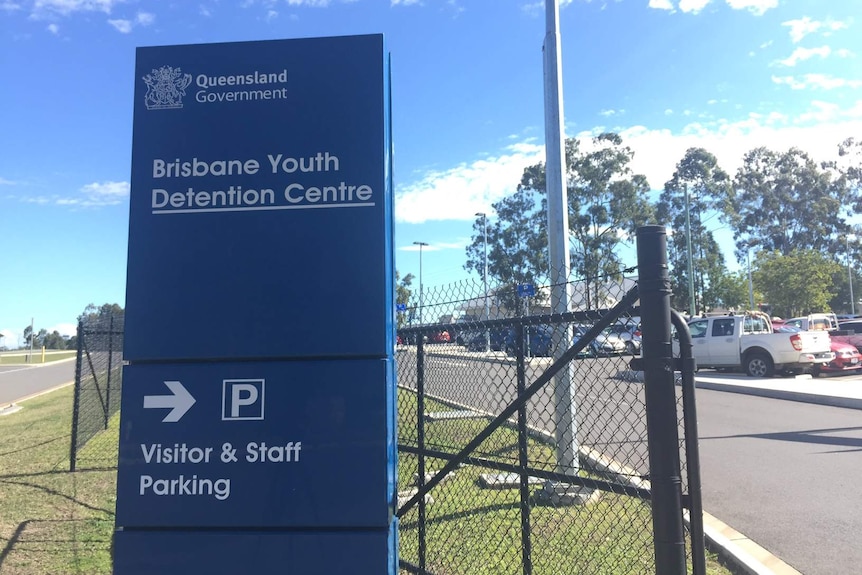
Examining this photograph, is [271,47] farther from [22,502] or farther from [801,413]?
[801,413]

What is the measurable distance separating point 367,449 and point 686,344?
1234mm

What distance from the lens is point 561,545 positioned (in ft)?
14.5

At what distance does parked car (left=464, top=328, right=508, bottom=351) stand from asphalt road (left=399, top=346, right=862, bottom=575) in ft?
0.40

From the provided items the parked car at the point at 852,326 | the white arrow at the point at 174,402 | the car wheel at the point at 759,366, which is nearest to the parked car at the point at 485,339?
the white arrow at the point at 174,402

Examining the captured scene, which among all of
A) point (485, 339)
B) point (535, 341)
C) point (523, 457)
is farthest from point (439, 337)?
point (523, 457)

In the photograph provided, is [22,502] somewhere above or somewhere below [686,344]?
below

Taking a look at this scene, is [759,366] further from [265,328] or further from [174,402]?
[174,402]

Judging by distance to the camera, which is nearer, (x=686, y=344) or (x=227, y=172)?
(x=686, y=344)

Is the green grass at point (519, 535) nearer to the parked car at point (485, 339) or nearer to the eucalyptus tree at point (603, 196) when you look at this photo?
the parked car at point (485, 339)

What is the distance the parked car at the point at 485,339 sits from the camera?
4.04 m

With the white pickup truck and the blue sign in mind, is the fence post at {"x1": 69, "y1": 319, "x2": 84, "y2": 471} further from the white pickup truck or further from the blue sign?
the white pickup truck

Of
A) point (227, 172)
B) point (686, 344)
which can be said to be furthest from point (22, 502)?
point (686, 344)

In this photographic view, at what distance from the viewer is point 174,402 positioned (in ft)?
7.86

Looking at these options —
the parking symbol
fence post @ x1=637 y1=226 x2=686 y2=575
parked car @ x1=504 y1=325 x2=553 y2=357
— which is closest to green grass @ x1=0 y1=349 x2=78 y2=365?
parked car @ x1=504 y1=325 x2=553 y2=357
